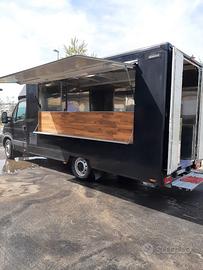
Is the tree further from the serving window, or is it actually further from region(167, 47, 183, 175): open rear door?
region(167, 47, 183, 175): open rear door

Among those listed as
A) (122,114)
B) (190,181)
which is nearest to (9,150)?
(122,114)

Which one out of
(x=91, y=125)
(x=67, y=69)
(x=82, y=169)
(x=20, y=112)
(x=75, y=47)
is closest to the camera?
(x=67, y=69)

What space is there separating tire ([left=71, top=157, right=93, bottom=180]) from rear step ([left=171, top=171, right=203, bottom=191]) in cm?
196

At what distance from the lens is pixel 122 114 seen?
5.18m

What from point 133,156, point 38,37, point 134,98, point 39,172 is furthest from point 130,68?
point 38,37

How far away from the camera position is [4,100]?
32031 mm

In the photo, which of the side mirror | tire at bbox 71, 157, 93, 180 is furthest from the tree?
tire at bbox 71, 157, 93, 180

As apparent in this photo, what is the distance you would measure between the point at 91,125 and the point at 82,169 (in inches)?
45.9

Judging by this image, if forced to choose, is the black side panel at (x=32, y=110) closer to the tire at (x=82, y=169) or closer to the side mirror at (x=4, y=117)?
the side mirror at (x=4, y=117)

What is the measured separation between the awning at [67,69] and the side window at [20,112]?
1.15m

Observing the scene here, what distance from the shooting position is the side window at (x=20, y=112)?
802 centimetres

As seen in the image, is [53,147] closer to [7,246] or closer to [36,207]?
[36,207]

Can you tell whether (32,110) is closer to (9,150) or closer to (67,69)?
(9,150)

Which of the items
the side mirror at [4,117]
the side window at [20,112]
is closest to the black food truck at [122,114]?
the side window at [20,112]
